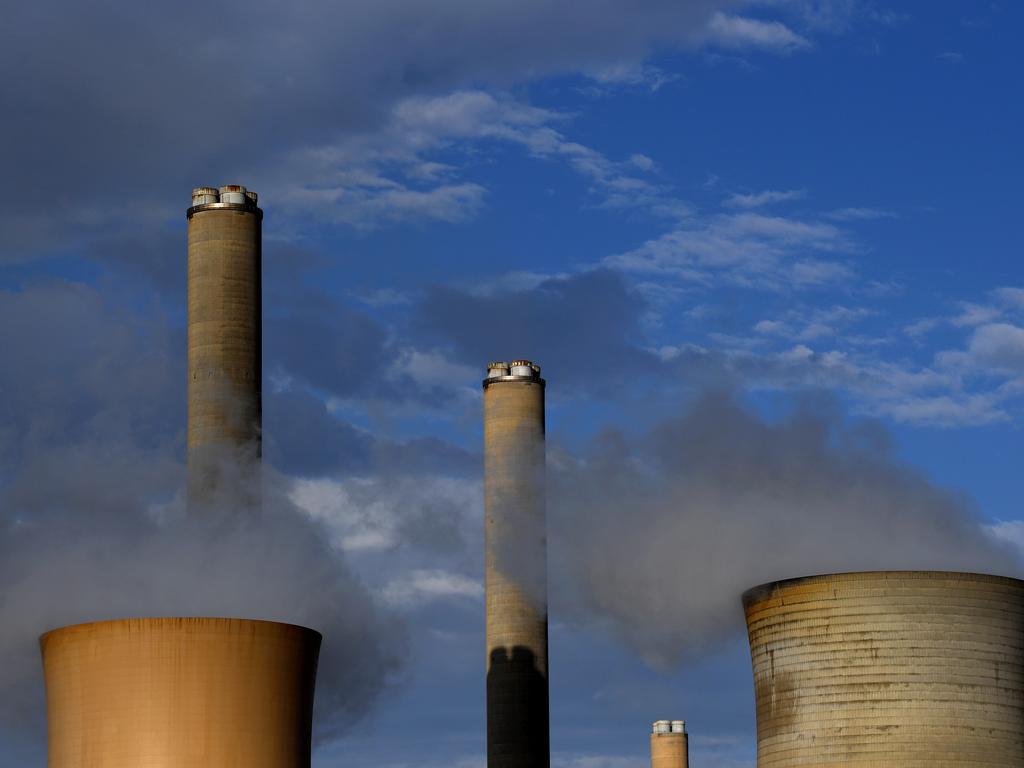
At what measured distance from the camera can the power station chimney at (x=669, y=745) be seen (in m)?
75.1

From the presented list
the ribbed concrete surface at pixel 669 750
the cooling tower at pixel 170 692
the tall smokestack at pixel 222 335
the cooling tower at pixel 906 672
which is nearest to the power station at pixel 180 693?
the cooling tower at pixel 170 692

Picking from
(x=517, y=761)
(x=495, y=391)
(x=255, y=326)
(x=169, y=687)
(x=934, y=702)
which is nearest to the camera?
(x=169, y=687)

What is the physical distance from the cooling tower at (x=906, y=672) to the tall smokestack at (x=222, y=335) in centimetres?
1504

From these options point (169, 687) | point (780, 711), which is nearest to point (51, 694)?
point (169, 687)

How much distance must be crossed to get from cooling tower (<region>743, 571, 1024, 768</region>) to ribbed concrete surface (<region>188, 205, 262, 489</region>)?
1509 centimetres

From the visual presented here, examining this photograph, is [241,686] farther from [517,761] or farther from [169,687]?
[517,761]

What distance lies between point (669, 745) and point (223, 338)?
123 ft

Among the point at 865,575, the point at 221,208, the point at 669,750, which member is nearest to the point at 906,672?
the point at 865,575

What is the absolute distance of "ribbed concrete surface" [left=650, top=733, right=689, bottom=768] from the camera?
7512 centimetres

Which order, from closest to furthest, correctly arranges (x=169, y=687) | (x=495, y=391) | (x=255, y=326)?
(x=169, y=687) < (x=255, y=326) < (x=495, y=391)

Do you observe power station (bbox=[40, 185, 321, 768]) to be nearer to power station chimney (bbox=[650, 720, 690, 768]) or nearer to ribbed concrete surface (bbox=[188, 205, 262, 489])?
ribbed concrete surface (bbox=[188, 205, 262, 489])

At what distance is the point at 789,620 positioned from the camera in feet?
117

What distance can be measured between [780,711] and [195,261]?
18397mm

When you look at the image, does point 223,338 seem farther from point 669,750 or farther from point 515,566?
point 669,750
